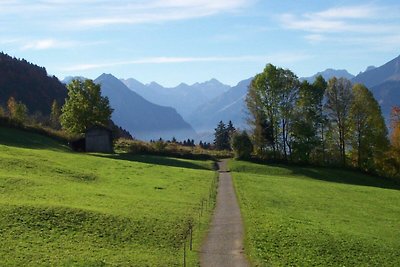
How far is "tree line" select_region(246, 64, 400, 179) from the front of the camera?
93875 millimetres

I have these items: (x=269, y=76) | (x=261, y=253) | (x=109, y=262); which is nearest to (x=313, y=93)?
(x=269, y=76)

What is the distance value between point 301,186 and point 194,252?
131 ft

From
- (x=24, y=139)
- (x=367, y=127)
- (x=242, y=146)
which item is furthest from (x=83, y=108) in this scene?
(x=367, y=127)

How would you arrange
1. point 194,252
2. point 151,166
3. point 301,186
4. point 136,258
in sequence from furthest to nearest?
1. point 151,166
2. point 301,186
3. point 194,252
4. point 136,258

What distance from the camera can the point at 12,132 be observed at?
9581cm

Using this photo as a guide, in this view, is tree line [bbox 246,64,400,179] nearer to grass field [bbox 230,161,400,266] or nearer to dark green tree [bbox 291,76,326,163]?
dark green tree [bbox 291,76,326,163]

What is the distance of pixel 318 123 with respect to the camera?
99875mm

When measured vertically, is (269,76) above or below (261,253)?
above

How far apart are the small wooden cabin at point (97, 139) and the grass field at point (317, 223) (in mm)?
38814

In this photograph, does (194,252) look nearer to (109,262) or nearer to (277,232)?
(109,262)

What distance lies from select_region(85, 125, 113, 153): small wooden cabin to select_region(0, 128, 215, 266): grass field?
36656mm

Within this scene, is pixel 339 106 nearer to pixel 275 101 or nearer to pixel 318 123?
pixel 318 123

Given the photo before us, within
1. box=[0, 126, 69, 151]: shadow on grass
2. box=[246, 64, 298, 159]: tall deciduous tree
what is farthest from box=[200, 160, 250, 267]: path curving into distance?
box=[246, 64, 298, 159]: tall deciduous tree

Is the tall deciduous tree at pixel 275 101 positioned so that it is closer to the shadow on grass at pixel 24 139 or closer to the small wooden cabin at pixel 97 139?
the small wooden cabin at pixel 97 139
